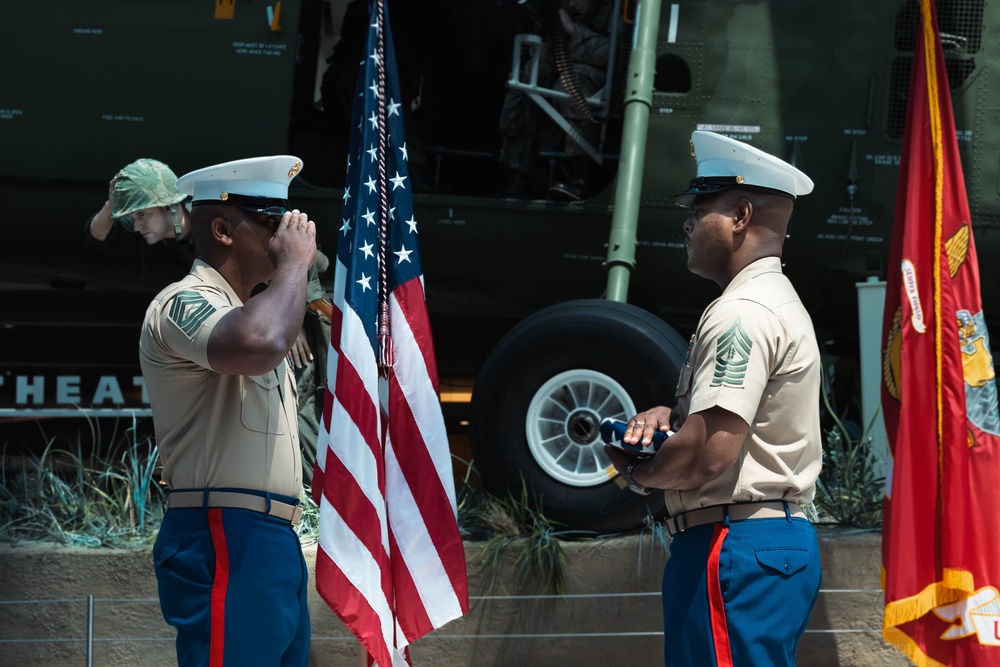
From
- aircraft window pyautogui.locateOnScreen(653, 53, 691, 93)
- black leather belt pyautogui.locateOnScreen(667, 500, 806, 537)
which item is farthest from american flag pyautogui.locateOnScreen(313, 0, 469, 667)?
aircraft window pyautogui.locateOnScreen(653, 53, 691, 93)

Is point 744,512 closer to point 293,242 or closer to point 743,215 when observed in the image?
point 743,215

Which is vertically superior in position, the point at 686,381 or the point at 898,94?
the point at 898,94

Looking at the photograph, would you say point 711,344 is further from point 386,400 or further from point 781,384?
point 386,400

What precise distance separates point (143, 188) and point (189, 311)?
1709mm

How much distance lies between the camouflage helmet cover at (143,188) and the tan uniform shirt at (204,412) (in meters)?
1.47

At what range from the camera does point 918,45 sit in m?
4.92

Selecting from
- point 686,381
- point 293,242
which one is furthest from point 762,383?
point 293,242

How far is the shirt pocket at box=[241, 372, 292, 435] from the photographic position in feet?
9.87

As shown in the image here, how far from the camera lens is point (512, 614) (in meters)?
5.02

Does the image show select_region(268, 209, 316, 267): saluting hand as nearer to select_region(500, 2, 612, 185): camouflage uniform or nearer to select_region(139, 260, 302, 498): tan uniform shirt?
select_region(139, 260, 302, 498): tan uniform shirt

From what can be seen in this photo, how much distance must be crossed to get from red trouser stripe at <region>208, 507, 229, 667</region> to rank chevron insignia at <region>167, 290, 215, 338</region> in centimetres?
45

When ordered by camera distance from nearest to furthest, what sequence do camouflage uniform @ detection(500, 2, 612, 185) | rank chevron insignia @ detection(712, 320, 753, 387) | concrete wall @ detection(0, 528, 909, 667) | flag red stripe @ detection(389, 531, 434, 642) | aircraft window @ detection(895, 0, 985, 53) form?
rank chevron insignia @ detection(712, 320, 753, 387) < flag red stripe @ detection(389, 531, 434, 642) < concrete wall @ detection(0, 528, 909, 667) < aircraft window @ detection(895, 0, 985, 53) < camouflage uniform @ detection(500, 2, 612, 185)

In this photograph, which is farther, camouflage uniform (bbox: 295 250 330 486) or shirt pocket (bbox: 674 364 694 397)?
camouflage uniform (bbox: 295 250 330 486)

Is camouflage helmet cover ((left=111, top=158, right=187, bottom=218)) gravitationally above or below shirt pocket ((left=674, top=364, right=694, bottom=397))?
above
